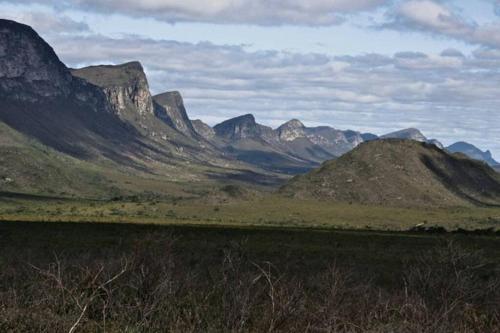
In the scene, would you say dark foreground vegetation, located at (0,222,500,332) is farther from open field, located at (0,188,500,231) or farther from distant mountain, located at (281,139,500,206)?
distant mountain, located at (281,139,500,206)

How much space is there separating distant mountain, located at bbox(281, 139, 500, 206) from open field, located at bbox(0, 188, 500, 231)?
1074cm

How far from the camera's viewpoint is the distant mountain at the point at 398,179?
550 ft

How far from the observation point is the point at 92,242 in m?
53.2

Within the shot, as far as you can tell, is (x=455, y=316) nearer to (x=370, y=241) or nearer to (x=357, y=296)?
(x=357, y=296)

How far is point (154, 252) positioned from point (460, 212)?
137324mm

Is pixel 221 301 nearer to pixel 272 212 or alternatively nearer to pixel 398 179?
pixel 272 212

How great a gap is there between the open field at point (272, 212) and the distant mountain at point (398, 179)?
423 inches

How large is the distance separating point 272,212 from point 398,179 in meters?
53.5

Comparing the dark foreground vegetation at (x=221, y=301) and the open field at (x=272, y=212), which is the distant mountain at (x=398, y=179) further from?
the dark foreground vegetation at (x=221, y=301)

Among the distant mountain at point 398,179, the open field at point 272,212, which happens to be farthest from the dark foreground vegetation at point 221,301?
the distant mountain at point 398,179

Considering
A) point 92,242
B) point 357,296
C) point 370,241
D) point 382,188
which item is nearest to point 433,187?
point 382,188

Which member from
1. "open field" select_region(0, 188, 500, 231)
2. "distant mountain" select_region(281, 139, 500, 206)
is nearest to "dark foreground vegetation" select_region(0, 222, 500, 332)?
"open field" select_region(0, 188, 500, 231)

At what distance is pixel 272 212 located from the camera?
133625 mm

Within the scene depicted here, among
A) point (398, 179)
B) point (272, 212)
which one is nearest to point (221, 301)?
point (272, 212)
